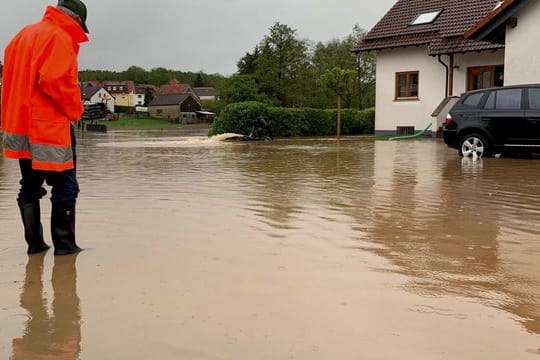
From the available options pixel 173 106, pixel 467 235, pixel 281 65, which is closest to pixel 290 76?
pixel 281 65

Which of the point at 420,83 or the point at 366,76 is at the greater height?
the point at 366,76

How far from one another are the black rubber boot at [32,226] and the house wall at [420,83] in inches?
912

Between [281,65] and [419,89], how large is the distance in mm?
26672

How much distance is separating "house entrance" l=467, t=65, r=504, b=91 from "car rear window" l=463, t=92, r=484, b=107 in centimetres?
1230

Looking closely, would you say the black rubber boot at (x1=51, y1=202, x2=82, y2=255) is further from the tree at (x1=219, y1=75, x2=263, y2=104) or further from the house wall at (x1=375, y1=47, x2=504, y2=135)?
the tree at (x1=219, y1=75, x2=263, y2=104)

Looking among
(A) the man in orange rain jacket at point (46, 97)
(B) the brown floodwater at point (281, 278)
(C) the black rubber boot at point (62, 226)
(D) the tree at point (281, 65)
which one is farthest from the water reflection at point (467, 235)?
(D) the tree at point (281, 65)

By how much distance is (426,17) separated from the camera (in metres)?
27.8

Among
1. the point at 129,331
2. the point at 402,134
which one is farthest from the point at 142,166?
the point at 402,134

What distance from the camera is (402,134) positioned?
2814 cm

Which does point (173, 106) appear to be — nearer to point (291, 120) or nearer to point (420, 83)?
point (291, 120)

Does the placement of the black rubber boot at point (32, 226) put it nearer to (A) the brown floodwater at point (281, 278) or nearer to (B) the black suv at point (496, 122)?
(A) the brown floodwater at point (281, 278)

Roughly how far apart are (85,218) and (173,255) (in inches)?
79.7

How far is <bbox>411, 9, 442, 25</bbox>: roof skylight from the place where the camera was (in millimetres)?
27328

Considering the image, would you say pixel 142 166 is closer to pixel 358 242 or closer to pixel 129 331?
pixel 358 242
